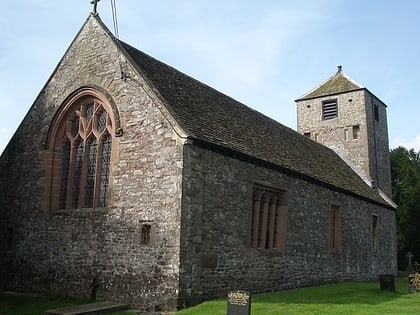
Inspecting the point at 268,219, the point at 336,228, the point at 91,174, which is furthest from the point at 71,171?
the point at 336,228

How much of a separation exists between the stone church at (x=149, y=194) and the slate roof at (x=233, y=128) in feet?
0.34

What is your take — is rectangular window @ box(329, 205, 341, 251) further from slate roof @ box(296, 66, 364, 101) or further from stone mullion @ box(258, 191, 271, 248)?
slate roof @ box(296, 66, 364, 101)

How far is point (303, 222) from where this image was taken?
65.8 ft

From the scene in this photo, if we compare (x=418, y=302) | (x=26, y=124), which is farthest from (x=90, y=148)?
(x=418, y=302)

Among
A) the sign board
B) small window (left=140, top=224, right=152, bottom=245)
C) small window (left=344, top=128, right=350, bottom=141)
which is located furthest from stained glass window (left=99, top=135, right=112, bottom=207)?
small window (left=344, top=128, right=350, bottom=141)

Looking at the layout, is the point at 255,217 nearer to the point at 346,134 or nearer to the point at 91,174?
the point at 91,174

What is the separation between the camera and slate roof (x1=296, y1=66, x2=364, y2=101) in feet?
110

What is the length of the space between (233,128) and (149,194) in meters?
5.55

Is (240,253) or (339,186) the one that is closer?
(240,253)

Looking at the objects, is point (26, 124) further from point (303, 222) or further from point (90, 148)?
point (303, 222)

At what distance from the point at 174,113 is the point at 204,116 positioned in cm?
281

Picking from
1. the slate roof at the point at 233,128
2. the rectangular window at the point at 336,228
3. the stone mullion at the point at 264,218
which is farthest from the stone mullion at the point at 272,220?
the rectangular window at the point at 336,228

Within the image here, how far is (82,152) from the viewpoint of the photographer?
17.3m

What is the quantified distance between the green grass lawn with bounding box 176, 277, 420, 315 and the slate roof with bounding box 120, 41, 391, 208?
4794 millimetres
